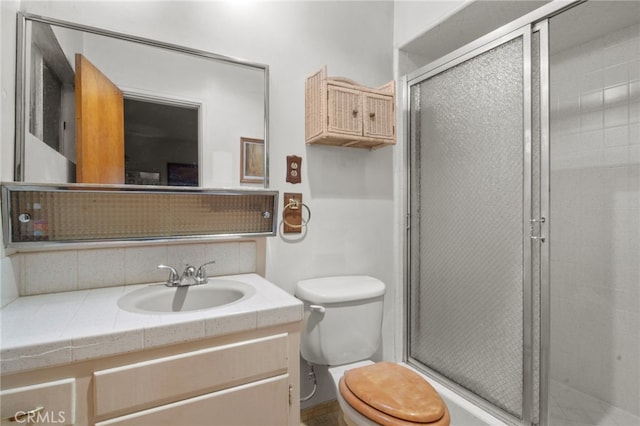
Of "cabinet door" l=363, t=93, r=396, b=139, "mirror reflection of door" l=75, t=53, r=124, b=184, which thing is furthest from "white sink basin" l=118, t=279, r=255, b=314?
"cabinet door" l=363, t=93, r=396, b=139

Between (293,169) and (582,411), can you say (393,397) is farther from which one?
(582,411)

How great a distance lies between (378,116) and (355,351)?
1151 millimetres

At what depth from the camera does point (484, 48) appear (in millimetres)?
1473

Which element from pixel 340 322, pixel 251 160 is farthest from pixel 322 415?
pixel 251 160

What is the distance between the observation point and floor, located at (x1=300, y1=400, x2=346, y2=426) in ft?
5.37

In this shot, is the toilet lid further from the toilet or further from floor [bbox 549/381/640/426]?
floor [bbox 549/381/640/426]

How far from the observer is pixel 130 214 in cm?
127

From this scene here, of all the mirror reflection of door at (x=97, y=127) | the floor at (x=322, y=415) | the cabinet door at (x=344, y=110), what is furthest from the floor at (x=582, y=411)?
the mirror reflection of door at (x=97, y=127)

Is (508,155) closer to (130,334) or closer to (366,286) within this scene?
(366,286)

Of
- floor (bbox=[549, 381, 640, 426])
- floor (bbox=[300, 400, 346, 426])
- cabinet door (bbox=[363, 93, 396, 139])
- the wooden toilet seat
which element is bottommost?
floor (bbox=[300, 400, 346, 426])

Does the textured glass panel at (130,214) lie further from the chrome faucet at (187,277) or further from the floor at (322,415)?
the floor at (322,415)

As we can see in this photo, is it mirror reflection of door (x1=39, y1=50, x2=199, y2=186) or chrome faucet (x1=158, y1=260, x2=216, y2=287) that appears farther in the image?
chrome faucet (x1=158, y1=260, x2=216, y2=287)

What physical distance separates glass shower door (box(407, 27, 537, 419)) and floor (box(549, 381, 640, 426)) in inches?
16.3

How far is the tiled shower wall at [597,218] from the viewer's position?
1640mm
